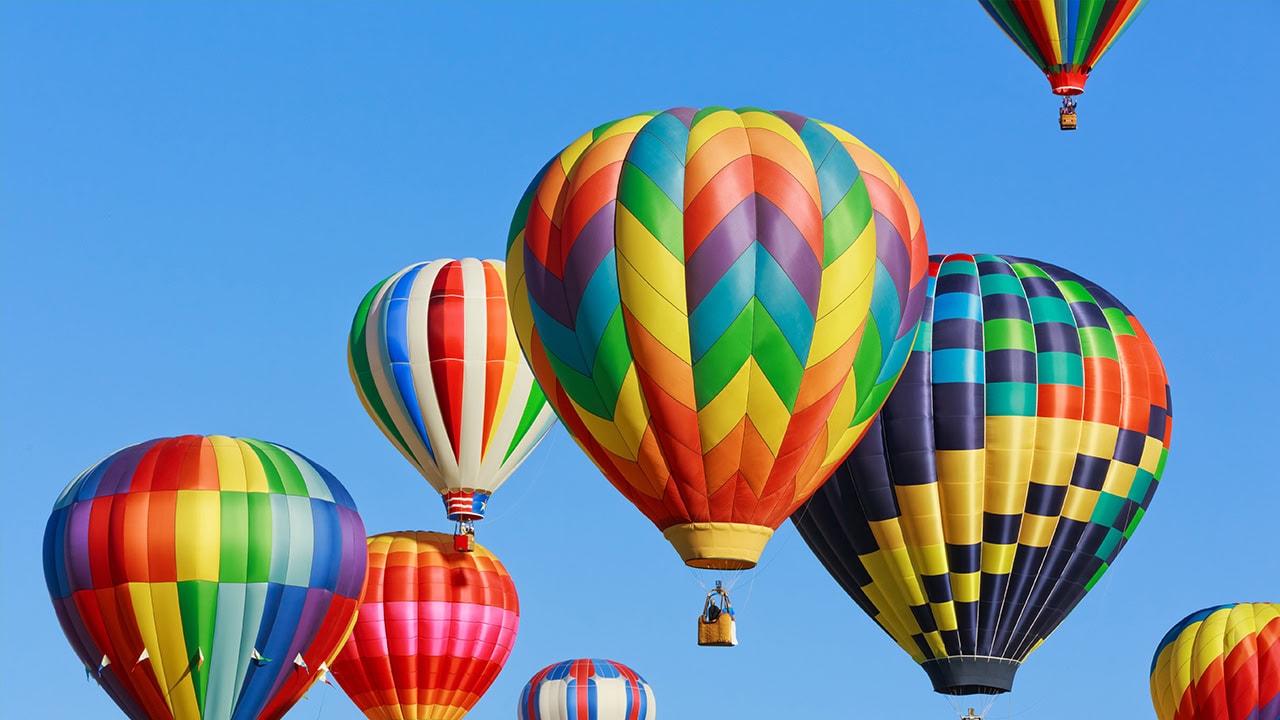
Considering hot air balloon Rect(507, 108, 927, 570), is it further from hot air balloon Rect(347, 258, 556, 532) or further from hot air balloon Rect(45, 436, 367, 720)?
hot air balloon Rect(347, 258, 556, 532)

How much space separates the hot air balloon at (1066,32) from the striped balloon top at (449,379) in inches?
283

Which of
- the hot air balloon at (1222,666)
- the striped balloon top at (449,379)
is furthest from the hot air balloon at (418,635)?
the hot air balloon at (1222,666)

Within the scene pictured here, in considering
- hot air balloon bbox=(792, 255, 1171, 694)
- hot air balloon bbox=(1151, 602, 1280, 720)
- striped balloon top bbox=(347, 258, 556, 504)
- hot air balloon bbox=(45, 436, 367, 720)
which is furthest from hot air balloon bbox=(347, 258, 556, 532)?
hot air balloon bbox=(1151, 602, 1280, 720)

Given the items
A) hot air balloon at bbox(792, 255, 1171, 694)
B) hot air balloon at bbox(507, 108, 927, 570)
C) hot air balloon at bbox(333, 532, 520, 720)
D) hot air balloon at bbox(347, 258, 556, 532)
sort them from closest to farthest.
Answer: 1. hot air balloon at bbox(507, 108, 927, 570)
2. hot air balloon at bbox(792, 255, 1171, 694)
3. hot air balloon at bbox(347, 258, 556, 532)
4. hot air balloon at bbox(333, 532, 520, 720)

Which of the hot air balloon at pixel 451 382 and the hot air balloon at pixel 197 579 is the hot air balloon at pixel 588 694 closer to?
the hot air balloon at pixel 451 382

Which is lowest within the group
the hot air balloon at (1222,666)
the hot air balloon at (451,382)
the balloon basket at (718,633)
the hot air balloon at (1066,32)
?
the balloon basket at (718,633)

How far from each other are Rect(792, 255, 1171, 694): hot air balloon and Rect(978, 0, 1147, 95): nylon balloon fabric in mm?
5134

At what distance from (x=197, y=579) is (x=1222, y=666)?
507 inches

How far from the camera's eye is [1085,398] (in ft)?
86.3

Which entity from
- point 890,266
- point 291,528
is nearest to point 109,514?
point 291,528

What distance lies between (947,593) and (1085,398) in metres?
2.45

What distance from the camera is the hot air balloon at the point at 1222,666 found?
30.7 m

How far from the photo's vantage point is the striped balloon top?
3139 cm

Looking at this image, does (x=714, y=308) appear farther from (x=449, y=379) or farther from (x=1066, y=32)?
(x=1066, y=32)
